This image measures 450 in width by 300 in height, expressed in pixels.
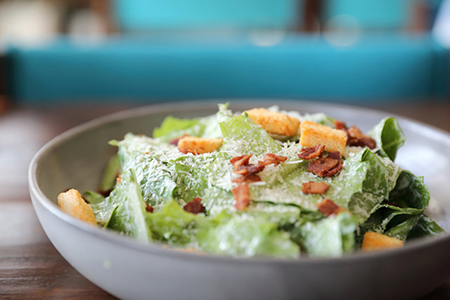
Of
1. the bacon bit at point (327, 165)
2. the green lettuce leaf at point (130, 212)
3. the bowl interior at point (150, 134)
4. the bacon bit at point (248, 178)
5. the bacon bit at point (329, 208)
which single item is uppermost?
the bacon bit at point (248, 178)

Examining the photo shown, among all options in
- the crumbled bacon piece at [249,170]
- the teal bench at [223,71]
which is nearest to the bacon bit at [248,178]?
the crumbled bacon piece at [249,170]

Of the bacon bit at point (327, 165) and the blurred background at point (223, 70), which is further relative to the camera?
the blurred background at point (223, 70)

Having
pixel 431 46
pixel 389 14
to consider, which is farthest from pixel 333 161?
pixel 389 14

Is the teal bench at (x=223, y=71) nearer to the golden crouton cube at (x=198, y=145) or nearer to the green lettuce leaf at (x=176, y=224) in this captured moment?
the golden crouton cube at (x=198, y=145)

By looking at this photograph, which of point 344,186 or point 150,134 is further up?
point 344,186

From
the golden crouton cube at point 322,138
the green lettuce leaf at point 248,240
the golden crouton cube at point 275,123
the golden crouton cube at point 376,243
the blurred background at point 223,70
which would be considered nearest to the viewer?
the green lettuce leaf at point 248,240

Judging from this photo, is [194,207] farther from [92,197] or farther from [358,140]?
[358,140]

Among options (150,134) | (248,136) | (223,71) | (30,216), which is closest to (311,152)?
(248,136)
